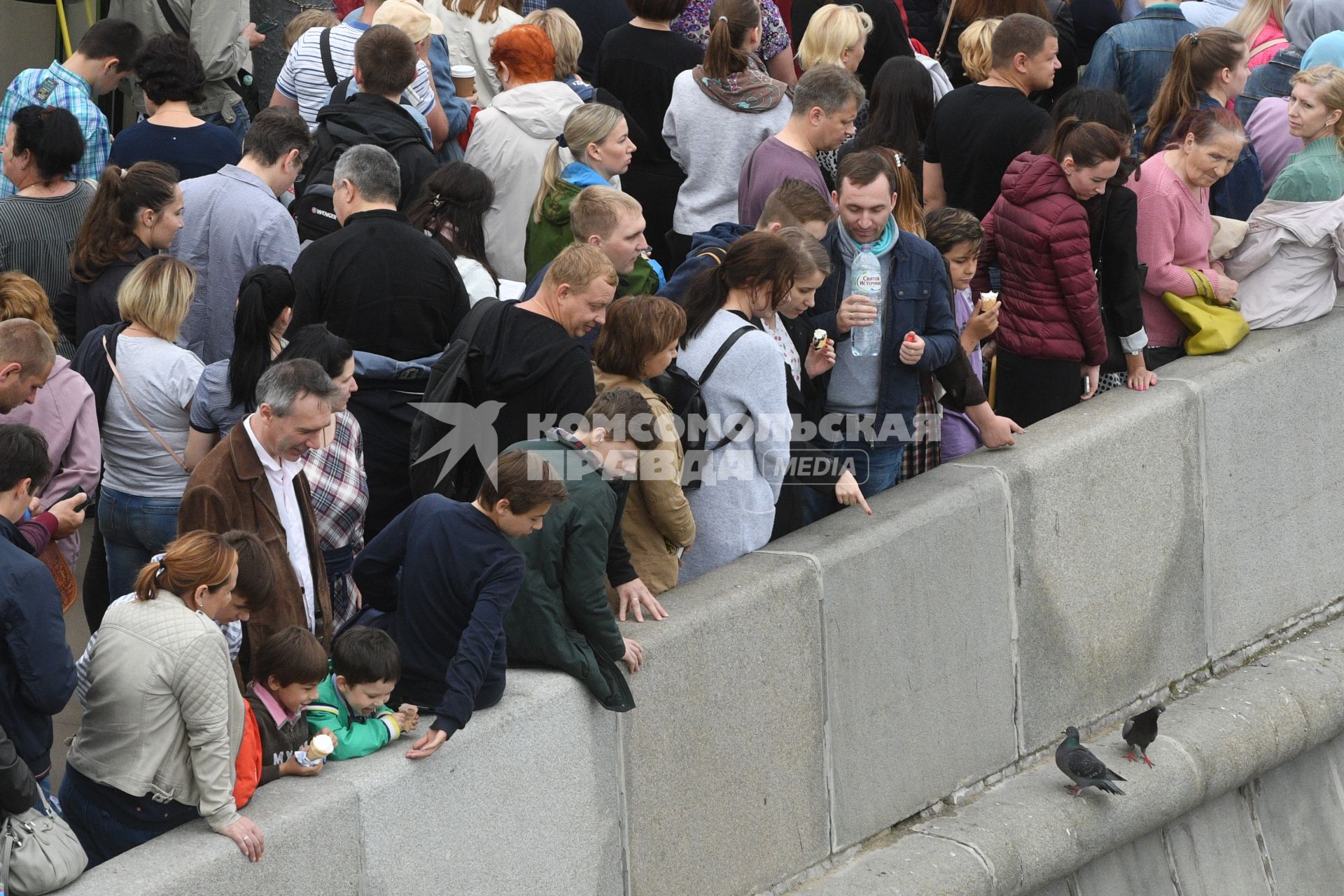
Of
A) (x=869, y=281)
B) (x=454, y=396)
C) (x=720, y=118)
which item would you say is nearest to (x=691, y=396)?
(x=454, y=396)

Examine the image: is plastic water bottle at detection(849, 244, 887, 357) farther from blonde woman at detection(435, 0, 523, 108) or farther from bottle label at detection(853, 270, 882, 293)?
blonde woman at detection(435, 0, 523, 108)

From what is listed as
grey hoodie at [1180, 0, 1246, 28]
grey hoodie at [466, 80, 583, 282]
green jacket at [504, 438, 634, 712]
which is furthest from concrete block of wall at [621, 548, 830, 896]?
grey hoodie at [1180, 0, 1246, 28]

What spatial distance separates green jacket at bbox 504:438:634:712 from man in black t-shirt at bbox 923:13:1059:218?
340 cm

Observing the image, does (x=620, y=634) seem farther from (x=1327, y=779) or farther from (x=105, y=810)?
(x=1327, y=779)

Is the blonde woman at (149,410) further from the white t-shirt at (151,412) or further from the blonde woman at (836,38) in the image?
the blonde woman at (836,38)

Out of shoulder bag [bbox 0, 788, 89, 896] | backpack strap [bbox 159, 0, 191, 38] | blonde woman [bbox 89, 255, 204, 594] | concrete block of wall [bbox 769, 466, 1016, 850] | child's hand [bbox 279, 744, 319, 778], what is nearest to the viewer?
shoulder bag [bbox 0, 788, 89, 896]

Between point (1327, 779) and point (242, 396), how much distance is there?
196 inches

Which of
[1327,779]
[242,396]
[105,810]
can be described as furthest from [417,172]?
[1327,779]

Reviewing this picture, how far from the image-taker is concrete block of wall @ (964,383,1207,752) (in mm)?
6543

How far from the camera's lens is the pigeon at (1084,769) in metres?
6.20

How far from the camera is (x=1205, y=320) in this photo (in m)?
7.45

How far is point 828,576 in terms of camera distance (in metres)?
5.71

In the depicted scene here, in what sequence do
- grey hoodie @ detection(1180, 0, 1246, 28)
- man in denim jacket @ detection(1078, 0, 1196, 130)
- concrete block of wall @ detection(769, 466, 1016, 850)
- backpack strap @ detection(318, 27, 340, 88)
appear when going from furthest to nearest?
1. grey hoodie @ detection(1180, 0, 1246, 28)
2. man in denim jacket @ detection(1078, 0, 1196, 130)
3. backpack strap @ detection(318, 27, 340, 88)
4. concrete block of wall @ detection(769, 466, 1016, 850)

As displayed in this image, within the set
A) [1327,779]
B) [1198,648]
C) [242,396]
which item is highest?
[242,396]
